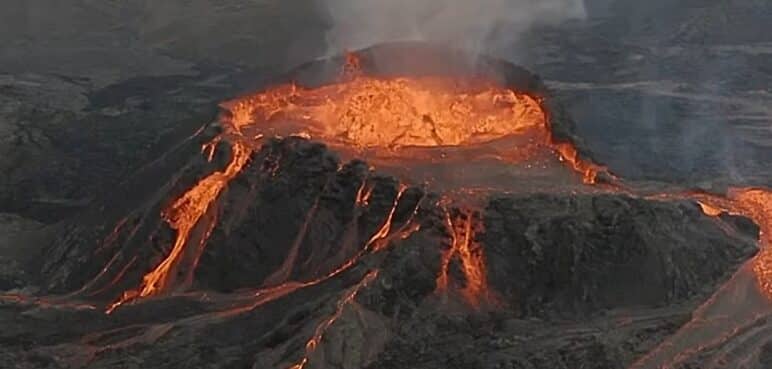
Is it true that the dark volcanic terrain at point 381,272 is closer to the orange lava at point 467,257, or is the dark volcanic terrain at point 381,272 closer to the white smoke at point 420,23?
the orange lava at point 467,257

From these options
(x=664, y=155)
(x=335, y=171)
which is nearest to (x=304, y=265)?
(x=335, y=171)

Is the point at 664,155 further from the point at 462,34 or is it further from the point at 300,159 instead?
the point at 300,159

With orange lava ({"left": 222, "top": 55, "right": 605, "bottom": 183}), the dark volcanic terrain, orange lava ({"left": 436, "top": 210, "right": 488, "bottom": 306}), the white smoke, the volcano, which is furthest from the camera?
the white smoke

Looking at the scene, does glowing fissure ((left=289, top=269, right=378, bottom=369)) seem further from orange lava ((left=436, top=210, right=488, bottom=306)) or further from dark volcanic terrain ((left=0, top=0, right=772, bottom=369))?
orange lava ((left=436, top=210, right=488, bottom=306))

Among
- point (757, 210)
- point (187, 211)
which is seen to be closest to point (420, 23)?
point (757, 210)

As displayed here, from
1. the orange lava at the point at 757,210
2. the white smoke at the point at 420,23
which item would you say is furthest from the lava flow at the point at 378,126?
the white smoke at the point at 420,23

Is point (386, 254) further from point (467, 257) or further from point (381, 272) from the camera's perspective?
point (467, 257)

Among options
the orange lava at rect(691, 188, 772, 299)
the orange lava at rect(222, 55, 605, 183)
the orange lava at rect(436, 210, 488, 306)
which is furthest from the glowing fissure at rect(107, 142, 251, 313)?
the orange lava at rect(691, 188, 772, 299)

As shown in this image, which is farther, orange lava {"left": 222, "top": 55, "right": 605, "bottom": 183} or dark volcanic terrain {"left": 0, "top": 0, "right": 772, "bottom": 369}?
orange lava {"left": 222, "top": 55, "right": 605, "bottom": 183}
